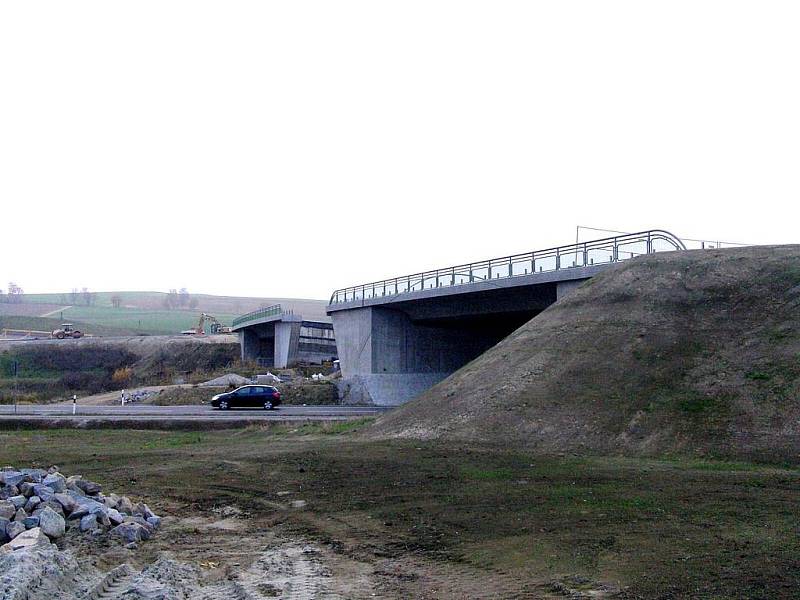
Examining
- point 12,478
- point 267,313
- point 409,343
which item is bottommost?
point 12,478

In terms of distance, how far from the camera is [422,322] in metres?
51.4

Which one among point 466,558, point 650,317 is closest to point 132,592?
point 466,558

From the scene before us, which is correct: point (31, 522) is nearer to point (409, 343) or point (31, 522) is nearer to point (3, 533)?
point (3, 533)

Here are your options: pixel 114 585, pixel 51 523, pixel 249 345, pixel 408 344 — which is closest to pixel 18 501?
pixel 51 523

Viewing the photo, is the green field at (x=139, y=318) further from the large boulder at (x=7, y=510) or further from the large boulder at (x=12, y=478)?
the large boulder at (x=7, y=510)

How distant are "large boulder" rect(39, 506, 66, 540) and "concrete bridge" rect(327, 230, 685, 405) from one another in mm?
28324

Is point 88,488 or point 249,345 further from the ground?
point 249,345

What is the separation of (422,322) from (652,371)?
27.4 meters

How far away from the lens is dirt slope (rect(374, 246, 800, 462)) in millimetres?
21062

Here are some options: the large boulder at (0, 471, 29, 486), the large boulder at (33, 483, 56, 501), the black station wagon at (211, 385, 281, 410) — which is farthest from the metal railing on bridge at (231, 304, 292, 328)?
the large boulder at (33, 483, 56, 501)

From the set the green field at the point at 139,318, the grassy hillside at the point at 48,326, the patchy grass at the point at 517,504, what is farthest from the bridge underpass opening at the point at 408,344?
the green field at the point at 139,318

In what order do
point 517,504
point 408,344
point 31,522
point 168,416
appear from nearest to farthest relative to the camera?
point 31,522, point 517,504, point 168,416, point 408,344

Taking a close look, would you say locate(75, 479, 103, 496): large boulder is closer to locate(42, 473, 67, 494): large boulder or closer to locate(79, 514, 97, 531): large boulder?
locate(42, 473, 67, 494): large boulder

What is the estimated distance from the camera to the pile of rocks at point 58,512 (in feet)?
41.0
